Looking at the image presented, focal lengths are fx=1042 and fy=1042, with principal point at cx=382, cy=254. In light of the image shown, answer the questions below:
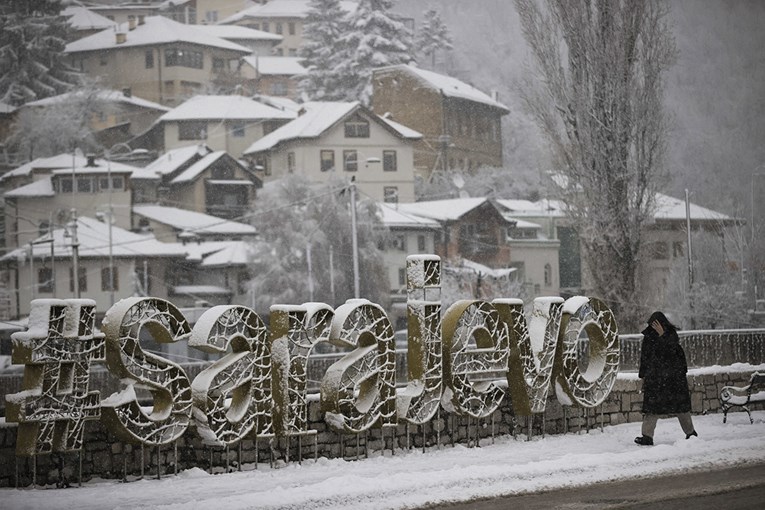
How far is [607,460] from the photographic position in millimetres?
10812

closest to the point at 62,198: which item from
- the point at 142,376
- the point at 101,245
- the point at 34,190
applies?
the point at 34,190

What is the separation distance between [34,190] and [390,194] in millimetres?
22697

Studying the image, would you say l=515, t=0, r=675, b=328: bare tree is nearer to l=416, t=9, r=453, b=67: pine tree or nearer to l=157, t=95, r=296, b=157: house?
l=157, t=95, r=296, b=157: house

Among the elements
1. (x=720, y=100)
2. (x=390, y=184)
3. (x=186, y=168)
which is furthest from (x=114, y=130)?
(x=720, y=100)

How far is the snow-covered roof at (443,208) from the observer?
61.9m

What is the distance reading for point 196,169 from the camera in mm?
70750

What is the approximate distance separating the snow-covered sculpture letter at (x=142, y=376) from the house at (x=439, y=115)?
60703mm

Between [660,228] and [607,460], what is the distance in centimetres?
4320

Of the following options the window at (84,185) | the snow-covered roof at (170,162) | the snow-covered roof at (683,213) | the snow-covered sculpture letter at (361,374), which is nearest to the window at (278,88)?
the snow-covered roof at (170,162)

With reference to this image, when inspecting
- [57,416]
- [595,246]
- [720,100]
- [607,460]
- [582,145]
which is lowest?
[607,460]

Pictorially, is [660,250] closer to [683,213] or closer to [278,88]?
[683,213]

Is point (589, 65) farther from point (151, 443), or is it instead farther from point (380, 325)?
point (151, 443)

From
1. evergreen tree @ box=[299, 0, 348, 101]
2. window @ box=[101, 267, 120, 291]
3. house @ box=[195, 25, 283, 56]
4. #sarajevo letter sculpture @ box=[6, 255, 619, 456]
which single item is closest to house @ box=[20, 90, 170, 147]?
evergreen tree @ box=[299, 0, 348, 101]

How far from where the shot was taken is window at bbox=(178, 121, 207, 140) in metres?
77.1
